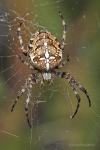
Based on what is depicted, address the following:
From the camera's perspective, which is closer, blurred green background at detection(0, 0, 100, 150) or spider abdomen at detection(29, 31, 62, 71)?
spider abdomen at detection(29, 31, 62, 71)

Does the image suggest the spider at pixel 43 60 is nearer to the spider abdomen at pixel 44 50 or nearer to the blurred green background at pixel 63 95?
the spider abdomen at pixel 44 50

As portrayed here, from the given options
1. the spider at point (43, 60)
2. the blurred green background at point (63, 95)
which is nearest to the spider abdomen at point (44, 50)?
the spider at point (43, 60)

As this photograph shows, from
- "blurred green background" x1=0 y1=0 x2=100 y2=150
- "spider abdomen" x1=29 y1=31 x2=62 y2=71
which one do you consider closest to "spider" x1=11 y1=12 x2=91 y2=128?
"spider abdomen" x1=29 y1=31 x2=62 y2=71

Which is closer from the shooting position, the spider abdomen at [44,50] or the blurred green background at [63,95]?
the spider abdomen at [44,50]

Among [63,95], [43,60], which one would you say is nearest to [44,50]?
[43,60]

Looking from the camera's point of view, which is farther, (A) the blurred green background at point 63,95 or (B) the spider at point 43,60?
(A) the blurred green background at point 63,95

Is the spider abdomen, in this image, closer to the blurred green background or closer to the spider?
the spider

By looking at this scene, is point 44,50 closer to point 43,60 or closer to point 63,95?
point 43,60

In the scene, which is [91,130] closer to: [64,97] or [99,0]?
[64,97]
